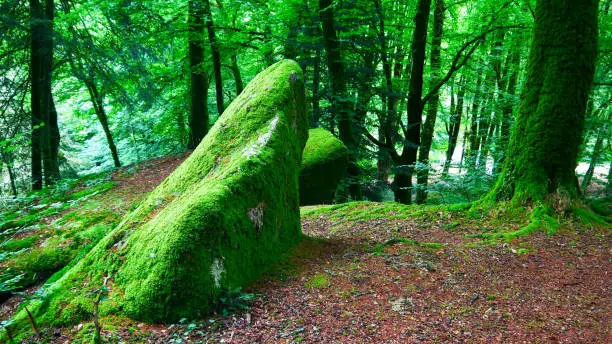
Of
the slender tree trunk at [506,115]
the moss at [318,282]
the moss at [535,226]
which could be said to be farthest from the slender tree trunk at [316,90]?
the moss at [318,282]

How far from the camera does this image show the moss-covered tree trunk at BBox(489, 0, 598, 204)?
195 inches

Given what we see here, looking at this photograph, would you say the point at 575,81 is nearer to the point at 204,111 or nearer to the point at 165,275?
the point at 165,275

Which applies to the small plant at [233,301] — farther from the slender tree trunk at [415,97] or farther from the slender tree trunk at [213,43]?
the slender tree trunk at [213,43]

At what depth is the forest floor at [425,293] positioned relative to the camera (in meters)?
2.89

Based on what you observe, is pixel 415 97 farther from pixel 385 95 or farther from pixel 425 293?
pixel 425 293

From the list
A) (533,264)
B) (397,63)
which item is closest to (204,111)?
(397,63)

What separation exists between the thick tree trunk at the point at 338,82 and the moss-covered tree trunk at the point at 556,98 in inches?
181

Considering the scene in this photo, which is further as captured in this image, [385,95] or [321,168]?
[385,95]

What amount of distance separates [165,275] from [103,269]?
0.88 meters

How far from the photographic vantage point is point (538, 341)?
2826 mm

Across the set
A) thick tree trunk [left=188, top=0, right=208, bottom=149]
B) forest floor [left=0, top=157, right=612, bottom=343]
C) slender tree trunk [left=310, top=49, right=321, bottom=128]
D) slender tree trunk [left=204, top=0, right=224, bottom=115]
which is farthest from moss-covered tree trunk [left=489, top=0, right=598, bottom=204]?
thick tree trunk [left=188, top=0, right=208, bottom=149]

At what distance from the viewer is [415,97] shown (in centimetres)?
948

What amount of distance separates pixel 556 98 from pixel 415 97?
180 inches

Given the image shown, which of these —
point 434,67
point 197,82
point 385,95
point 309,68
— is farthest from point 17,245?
point 434,67
